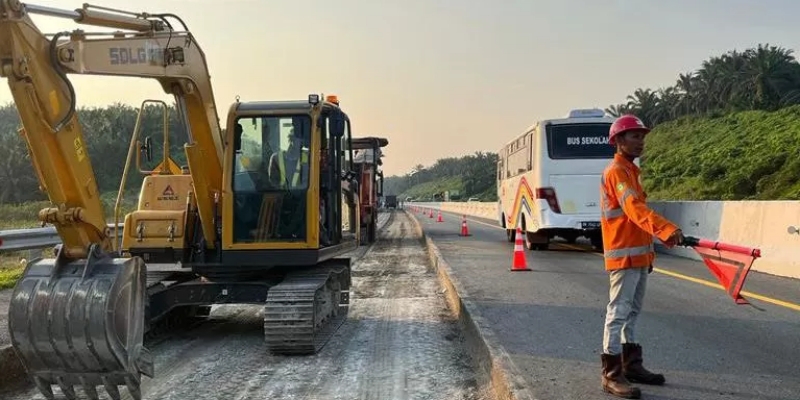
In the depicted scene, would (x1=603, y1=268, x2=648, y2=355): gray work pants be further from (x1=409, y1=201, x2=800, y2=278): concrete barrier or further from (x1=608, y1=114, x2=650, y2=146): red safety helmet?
(x1=409, y1=201, x2=800, y2=278): concrete barrier

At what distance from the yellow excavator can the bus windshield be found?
307 inches

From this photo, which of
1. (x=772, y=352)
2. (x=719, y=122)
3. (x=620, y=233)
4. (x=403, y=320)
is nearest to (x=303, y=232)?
(x=403, y=320)

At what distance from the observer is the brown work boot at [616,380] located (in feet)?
15.9

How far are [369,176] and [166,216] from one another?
13739 millimetres

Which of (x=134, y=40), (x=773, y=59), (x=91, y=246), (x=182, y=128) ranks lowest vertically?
(x=91, y=246)

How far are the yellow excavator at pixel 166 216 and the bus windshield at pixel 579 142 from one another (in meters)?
7.81

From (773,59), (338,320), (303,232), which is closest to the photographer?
(303,232)

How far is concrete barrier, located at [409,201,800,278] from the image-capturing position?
452 inches

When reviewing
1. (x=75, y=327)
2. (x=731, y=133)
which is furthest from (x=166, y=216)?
(x=731, y=133)

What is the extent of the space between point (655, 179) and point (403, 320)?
4431cm

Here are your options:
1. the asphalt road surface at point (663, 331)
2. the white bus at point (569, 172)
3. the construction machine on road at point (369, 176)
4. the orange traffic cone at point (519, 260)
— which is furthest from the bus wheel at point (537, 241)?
the construction machine on road at point (369, 176)

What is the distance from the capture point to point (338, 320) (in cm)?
873

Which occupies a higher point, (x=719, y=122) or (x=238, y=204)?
(x=719, y=122)

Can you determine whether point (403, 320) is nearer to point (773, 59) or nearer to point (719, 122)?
point (719, 122)
